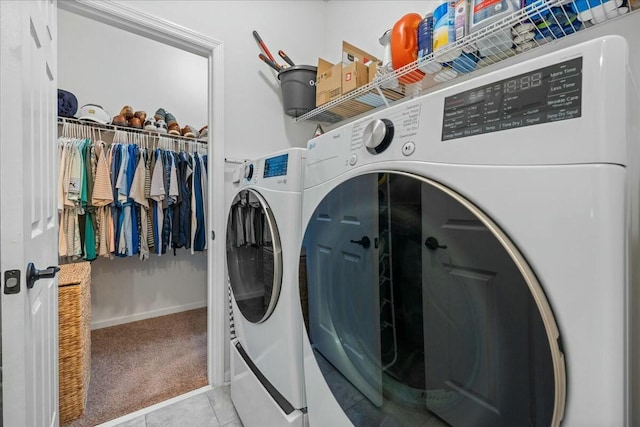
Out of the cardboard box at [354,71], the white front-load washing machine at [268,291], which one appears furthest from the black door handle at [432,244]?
the cardboard box at [354,71]

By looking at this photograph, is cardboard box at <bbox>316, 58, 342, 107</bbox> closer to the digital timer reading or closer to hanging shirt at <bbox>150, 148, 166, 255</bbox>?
the digital timer reading

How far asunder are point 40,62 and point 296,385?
4.44ft

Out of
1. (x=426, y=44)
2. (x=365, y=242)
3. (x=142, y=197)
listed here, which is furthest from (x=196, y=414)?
(x=426, y=44)

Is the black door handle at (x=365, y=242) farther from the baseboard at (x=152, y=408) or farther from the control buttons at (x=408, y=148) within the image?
the baseboard at (x=152, y=408)

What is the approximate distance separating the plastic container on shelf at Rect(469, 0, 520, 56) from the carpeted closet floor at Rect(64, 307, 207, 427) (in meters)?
2.10

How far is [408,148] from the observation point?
0.51 meters

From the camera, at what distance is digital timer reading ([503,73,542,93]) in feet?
1.25

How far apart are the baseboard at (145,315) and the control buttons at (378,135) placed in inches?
110

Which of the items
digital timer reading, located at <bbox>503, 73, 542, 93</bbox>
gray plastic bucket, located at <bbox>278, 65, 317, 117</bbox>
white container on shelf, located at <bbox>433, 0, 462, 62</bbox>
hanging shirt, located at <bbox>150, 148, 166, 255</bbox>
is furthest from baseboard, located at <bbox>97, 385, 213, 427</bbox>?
white container on shelf, located at <bbox>433, 0, 462, 62</bbox>

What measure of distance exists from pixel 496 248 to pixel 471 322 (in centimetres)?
13

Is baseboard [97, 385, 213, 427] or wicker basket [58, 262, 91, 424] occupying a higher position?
wicker basket [58, 262, 91, 424]

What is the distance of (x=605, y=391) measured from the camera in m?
0.32

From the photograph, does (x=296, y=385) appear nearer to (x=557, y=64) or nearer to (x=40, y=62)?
(x=557, y=64)

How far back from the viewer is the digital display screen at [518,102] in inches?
13.8
